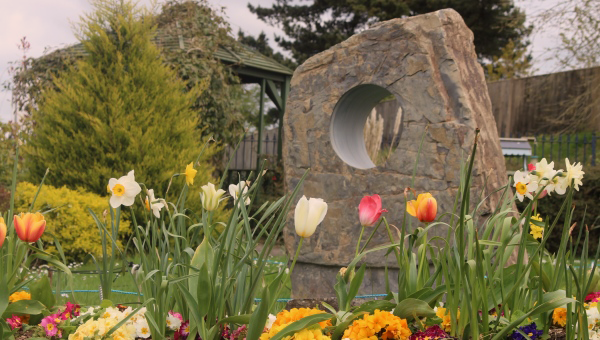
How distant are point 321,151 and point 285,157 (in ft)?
0.98

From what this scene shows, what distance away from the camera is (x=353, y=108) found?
13.3 ft

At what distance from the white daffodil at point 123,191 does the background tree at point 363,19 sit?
14781 mm

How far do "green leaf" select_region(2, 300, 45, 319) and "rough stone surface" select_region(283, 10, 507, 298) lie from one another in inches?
90.5

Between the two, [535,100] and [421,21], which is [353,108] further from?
[535,100]

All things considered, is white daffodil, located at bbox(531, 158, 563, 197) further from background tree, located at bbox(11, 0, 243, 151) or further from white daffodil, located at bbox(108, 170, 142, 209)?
background tree, located at bbox(11, 0, 243, 151)

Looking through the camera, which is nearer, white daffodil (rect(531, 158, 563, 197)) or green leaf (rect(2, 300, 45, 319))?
green leaf (rect(2, 300, 45, 319))

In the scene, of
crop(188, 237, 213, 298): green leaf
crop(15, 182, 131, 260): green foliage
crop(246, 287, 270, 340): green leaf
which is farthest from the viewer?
crop(15, 182, 131, 260): green foliage

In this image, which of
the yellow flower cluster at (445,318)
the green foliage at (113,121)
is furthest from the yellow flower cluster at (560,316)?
the green foliage at (113,121)

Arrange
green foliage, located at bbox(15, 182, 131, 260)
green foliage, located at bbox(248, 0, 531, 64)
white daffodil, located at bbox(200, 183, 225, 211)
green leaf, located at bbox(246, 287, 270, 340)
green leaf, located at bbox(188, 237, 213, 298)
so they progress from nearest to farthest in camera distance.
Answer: green leaf, located at bbox(246, 287, 270, 340), green leaf, located at bbox(188, 237, 213, 298), white daffodil, located at bbox(200, 183, 225, 211), green foliage, located at bbox(15, 182, 131, 260), green foliage, located at bbox(248, 0, 531, 64)

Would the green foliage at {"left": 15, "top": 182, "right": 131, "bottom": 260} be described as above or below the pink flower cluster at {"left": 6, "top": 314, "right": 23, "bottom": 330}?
below

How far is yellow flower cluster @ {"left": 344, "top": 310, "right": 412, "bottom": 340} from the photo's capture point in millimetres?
1417

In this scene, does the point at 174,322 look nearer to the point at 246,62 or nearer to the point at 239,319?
the point at 239,319

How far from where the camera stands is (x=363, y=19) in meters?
18.2

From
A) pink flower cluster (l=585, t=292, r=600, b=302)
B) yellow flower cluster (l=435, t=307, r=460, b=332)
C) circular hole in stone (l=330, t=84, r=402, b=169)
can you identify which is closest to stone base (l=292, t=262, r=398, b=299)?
circular hole in stone (l=330, t=84, r=402, b=169)
